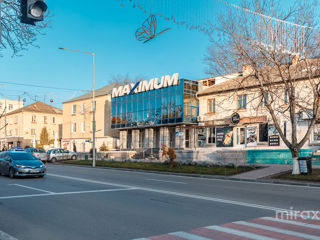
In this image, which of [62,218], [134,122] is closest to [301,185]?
[62,218]

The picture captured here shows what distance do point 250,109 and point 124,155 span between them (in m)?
15.1

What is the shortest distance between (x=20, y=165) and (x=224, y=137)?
832 inches

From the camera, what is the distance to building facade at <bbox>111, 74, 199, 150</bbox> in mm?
38438

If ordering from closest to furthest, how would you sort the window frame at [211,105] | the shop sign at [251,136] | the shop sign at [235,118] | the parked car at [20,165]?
the parked car at [20,165], the shop sign at [251,136], the shop sign at [235,118], the window frame at [211,105]

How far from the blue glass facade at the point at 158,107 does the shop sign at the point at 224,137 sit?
407 centimetres

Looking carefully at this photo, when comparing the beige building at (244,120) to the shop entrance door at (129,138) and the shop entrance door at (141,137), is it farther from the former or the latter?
the shop entrance door at (129,138)

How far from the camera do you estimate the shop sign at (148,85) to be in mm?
39188

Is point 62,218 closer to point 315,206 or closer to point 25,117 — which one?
point 315,206

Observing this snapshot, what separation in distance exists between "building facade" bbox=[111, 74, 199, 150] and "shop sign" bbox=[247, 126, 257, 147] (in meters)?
6.22

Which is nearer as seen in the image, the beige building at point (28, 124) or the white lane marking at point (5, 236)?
the white lane marking at point (5, 236)

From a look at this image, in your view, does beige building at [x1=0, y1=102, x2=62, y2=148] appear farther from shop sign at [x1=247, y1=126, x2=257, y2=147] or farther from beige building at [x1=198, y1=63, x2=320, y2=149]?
shop sign at [x1=247, y1=126, x2=257, y2=147]

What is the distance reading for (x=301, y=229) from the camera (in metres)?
6.91

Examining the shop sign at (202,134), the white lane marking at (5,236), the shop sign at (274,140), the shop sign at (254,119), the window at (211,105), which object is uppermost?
the window at (211,105)

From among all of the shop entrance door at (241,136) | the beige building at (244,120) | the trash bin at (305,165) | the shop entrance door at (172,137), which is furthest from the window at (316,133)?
the shop entrance door at (172,137)
